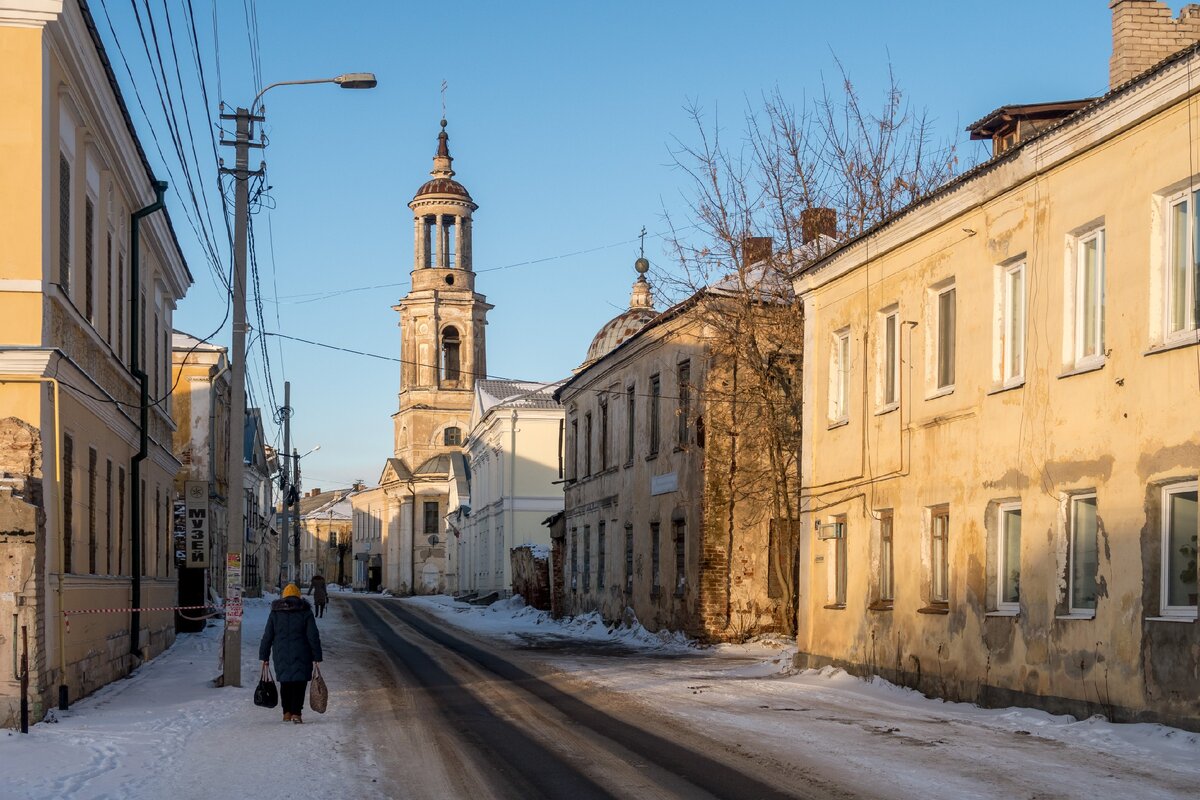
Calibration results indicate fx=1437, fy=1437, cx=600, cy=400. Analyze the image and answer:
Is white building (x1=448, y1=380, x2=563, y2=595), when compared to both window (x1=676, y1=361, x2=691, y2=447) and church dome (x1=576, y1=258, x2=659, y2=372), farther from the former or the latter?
window (x1=676, y1=361, x2=691, y2=447)

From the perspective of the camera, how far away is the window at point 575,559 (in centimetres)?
4300

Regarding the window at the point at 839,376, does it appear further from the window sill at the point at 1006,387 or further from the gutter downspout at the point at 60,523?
the gutter downspout at the point at 60,523

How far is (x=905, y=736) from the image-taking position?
539 inches

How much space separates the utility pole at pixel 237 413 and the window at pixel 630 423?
1737cm

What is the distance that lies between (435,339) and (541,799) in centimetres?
7890

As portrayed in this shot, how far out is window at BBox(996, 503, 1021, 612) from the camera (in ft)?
54.3

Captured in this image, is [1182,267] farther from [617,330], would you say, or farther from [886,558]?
[617,330]

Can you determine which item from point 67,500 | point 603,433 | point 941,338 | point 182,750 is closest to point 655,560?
point 603,433

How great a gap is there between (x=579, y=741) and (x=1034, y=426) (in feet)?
20.5

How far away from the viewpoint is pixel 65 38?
15.2 meters

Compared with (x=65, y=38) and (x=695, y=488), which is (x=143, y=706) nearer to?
(x=65, y=38)

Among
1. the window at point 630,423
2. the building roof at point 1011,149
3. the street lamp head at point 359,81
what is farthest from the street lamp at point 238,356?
the window at point 630,423

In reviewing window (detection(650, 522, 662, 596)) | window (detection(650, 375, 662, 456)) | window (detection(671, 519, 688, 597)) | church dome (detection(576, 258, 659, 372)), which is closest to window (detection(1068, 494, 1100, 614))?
window (detection(671, 519, 688, 597))

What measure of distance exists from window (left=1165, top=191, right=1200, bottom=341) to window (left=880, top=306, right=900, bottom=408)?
6.52m
